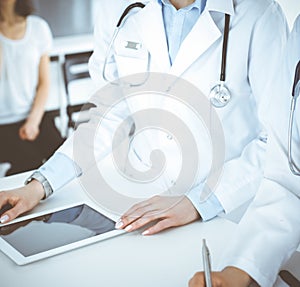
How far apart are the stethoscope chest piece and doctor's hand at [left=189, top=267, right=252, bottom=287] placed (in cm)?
43

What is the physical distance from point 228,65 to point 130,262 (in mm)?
487

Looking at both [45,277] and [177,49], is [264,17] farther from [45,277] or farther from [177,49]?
[45,277]

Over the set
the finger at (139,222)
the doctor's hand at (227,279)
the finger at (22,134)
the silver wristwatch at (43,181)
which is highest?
the doctor's hand at (227,279)

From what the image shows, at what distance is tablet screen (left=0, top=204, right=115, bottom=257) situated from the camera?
3.57ft

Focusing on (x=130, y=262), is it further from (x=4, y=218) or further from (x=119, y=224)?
(x=4, y=218)

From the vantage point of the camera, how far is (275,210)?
3.13 ft

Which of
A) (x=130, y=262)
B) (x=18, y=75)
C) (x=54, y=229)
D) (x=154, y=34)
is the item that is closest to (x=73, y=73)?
(x=18, y=75)

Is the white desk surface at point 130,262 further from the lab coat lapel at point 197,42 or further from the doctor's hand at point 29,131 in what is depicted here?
the doctor's hand at point 29,131

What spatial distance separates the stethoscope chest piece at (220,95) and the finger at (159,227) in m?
0.29

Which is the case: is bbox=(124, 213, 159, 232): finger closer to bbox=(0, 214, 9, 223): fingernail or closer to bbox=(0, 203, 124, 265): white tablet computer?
bbox=(0, 203, 124, 265): white tablet computer

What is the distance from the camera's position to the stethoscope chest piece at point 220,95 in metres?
1.22


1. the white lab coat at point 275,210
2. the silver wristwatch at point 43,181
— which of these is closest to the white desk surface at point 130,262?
the white lab coat at point 275,210

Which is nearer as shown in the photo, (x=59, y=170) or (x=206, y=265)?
(x=206, y=265)

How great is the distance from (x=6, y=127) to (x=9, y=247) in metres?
1.88
